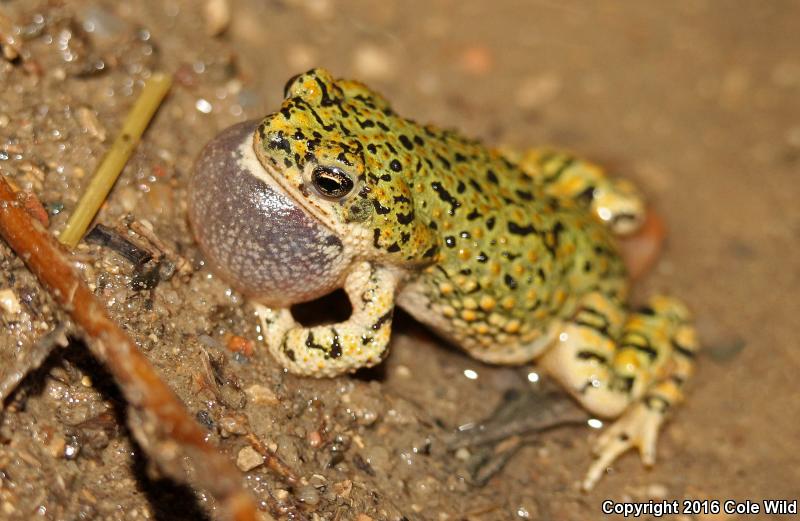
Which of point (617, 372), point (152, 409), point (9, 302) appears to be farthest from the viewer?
point (617, 372)

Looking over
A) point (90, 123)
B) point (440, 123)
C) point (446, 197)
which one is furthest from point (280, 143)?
point (440, 123)

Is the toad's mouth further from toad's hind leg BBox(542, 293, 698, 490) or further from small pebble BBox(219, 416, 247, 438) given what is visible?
toad's hind leg BBox(542, 293, 698, 490)

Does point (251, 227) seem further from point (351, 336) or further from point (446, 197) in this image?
point (446, 197)

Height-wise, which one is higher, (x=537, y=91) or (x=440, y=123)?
(x=537, y=91)

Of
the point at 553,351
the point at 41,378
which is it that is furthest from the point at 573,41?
the point at 41,378

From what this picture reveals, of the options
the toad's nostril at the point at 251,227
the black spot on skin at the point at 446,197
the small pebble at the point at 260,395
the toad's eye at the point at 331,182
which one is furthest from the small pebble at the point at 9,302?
the black spot on skin at the point at 446,197

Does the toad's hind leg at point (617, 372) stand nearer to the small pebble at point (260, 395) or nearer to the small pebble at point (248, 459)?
the small pebble at point (260, 395)
